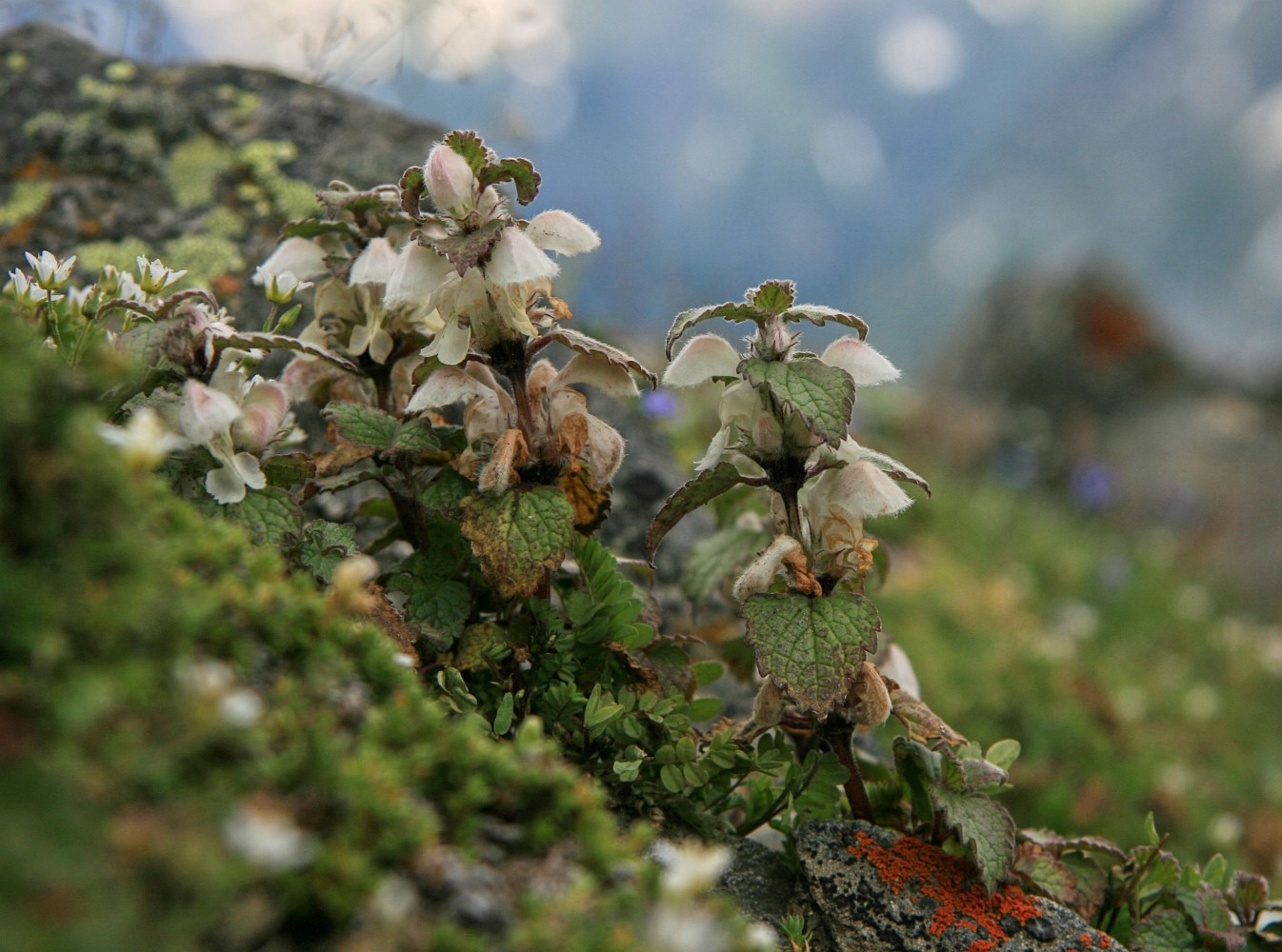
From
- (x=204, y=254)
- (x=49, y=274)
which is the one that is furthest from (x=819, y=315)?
(x=204, y=254)

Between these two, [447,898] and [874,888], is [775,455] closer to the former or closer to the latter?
[874,888]

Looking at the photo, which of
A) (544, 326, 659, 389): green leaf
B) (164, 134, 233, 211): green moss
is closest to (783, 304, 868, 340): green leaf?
(544, 326, 659, 389): green leaf

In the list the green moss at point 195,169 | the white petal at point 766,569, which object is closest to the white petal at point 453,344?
the white petal at point 766,569

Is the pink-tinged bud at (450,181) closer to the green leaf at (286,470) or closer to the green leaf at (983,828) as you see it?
the green leaf at (286,470)

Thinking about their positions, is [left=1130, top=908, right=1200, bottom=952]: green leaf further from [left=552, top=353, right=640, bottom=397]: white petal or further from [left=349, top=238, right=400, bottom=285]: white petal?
[left=349, top=238, right=400, bottom=285]: white petal

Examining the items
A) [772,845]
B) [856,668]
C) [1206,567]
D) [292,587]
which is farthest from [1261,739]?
[292,587]

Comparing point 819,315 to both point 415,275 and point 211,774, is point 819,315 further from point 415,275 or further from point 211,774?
point 211,774

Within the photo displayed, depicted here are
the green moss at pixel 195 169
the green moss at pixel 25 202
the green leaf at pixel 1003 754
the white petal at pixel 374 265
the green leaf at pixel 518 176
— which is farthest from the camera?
the green moss at pixel 195 169
